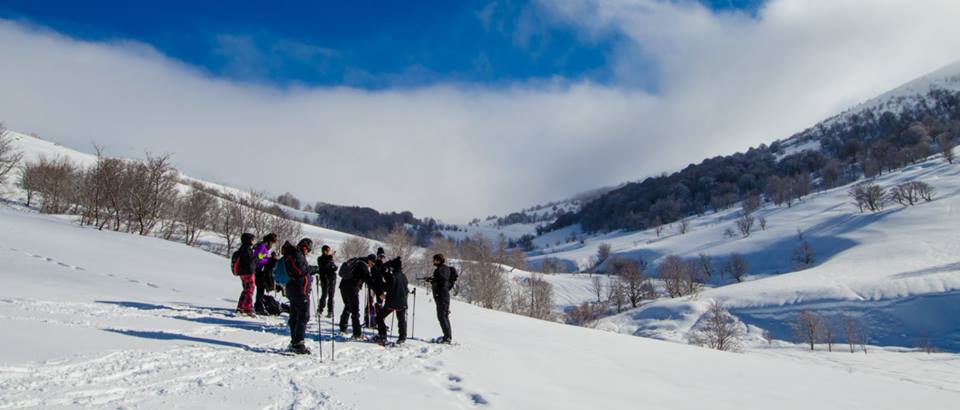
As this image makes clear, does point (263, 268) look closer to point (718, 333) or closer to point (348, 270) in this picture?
point (348, 270)

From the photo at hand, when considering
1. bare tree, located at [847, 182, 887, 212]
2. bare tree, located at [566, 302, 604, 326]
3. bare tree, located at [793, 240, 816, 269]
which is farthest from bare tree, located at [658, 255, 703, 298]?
bare tree, located at [847, 182, 887, 212]

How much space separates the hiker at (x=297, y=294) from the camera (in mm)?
8586

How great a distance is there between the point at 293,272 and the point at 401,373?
2.92 metres

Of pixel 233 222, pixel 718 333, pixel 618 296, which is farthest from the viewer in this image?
pixel 618 296

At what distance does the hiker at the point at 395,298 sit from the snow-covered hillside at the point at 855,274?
172 feet

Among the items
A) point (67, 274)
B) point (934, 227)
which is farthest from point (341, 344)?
point (934, 227)

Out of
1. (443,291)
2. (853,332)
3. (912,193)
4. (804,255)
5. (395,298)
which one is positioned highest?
(912,193)

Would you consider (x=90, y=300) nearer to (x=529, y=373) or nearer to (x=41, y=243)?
(x=529, y=373)

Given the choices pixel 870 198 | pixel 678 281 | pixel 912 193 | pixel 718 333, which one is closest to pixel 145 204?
pixel 718 333

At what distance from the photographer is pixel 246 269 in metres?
12.1

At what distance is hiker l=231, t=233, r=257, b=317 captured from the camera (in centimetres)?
1211

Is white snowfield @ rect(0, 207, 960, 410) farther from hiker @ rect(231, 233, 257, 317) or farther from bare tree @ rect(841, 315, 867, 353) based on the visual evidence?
bare tree @ rect(841, 315, 867, 353)

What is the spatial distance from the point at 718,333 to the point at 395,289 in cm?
4659

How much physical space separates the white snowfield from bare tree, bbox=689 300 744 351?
35348 millimetres
